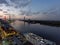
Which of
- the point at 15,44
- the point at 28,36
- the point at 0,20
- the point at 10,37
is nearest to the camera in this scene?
the point at 15,44

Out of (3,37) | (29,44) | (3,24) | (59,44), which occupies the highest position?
(3,24)

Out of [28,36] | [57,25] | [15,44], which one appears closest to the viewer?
[15,44]

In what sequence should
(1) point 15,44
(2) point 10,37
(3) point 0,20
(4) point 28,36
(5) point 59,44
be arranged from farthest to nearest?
(5) point 59,44, (3) point 0,20, (4) point 28,36, (2) point 10,37, (1) point 15,44

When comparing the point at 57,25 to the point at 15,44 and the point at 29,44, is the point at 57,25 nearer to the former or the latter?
the point at 29,44

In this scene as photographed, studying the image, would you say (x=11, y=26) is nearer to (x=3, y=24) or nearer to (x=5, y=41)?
(x=3, y=24)

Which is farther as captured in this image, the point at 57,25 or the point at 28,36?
→ the point at 57,25

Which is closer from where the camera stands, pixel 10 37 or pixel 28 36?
pixel 10 37

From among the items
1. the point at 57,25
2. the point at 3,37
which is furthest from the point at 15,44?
the point at 57,25

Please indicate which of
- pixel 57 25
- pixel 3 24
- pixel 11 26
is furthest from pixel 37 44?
pixel 57 25

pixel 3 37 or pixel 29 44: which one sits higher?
pixel 3 37
